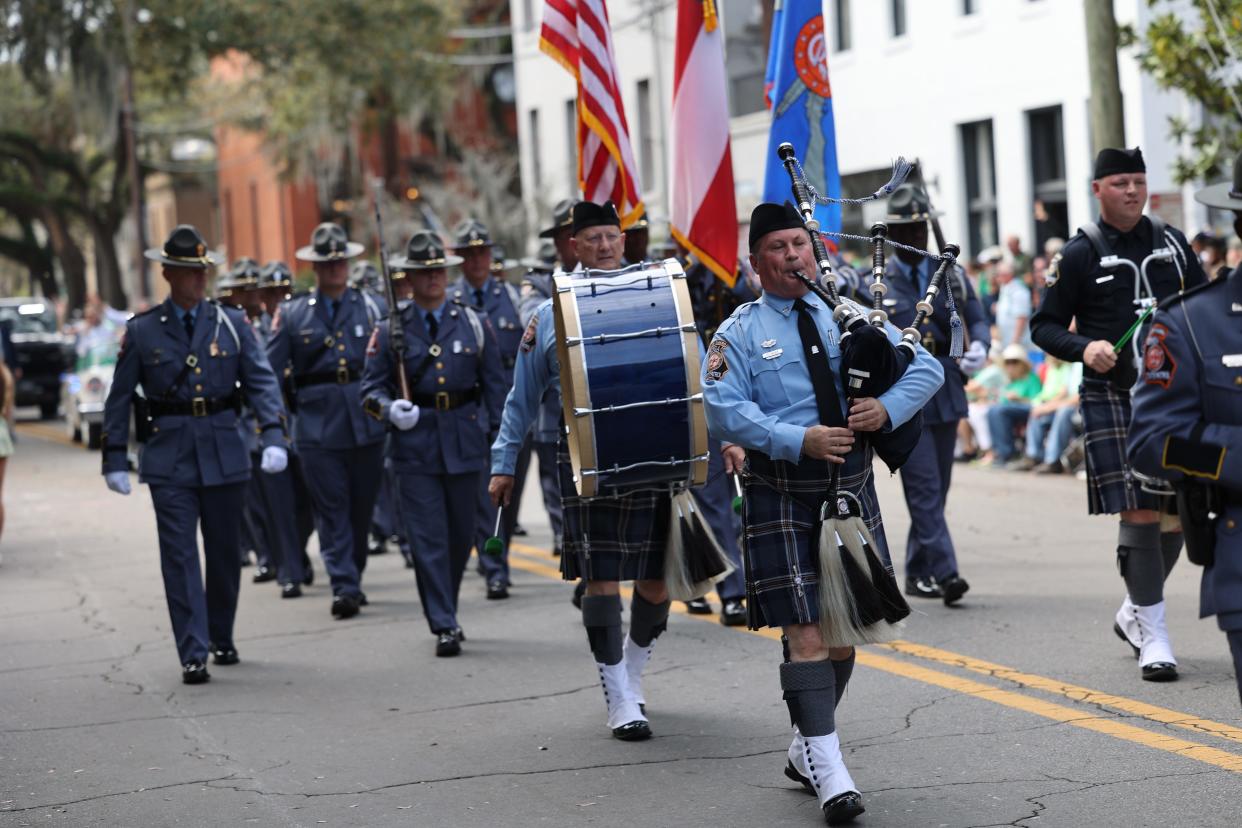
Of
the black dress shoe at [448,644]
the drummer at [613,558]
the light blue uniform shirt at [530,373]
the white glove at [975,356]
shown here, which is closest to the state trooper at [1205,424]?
the drummer at [613,558]

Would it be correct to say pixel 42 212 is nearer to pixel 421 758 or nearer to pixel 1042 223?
pixel 1042 223

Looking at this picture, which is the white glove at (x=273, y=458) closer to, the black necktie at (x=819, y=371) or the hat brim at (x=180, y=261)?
the hat brim at (x=180, y=261)

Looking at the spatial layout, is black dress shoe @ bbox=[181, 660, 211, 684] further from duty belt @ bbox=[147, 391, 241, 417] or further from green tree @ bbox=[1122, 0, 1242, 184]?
green tree @ bbox=[1122, 0, 1242, 184]

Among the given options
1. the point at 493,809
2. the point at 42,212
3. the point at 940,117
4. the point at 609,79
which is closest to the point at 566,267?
the point at 609,79

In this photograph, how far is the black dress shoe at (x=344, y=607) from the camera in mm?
11430

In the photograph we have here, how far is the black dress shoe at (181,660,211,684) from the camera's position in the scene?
30.6 feet

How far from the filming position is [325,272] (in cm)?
1216

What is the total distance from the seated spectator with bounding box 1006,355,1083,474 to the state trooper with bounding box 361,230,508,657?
7.87 meters

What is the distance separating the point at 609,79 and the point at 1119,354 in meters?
3.38

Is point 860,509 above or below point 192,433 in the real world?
below

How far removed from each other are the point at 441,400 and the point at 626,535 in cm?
284

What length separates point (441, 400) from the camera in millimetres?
10281

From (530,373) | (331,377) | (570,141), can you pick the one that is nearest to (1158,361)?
(530,373)

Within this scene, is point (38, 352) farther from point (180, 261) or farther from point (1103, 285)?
point (1103, 285)
